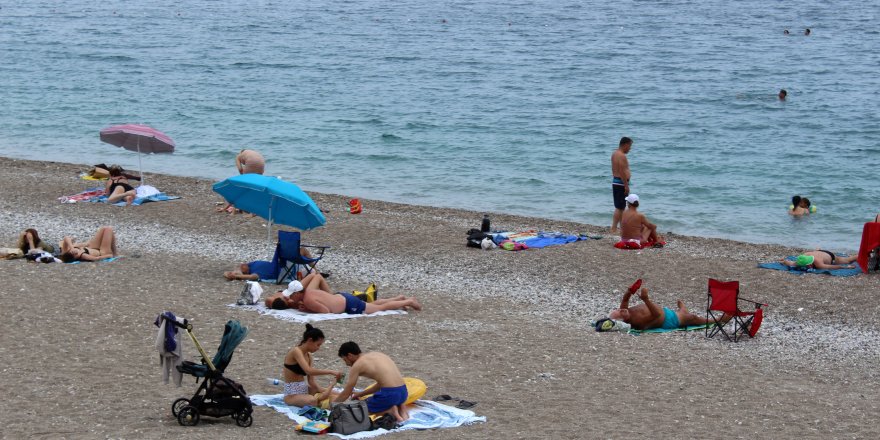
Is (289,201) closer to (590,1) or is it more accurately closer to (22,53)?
(22,53)

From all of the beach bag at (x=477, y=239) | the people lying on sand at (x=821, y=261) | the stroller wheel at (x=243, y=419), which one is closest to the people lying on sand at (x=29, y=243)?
the beach bag at (x=477, y=239)

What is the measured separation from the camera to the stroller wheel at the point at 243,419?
8.84m

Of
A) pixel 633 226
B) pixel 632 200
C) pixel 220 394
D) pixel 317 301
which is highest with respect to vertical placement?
pixel 632 200

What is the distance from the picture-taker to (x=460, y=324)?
1249 centimetres

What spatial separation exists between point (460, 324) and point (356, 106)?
2348cm

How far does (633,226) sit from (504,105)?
61.4ft

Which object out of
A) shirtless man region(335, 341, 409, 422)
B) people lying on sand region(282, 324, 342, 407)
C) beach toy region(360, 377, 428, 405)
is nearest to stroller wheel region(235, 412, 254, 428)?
people lying on sand region(282, 324, 342, 407)

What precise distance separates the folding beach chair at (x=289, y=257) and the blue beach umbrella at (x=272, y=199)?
29cm

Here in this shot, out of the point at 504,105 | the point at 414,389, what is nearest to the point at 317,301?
the point at 414,389

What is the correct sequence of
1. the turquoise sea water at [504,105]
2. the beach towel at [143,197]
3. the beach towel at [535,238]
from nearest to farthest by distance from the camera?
the beach towel at [535,238] < the beach towel at [143,197] < the turquoise sea water at [504,105]

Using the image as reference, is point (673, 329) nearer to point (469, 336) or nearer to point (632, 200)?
point (469, 336)

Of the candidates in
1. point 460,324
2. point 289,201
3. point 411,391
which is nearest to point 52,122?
point 289,201

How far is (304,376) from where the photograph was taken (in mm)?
9594

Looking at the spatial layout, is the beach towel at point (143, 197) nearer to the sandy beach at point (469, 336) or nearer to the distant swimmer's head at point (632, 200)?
the sandy beach at point (469, 336)
